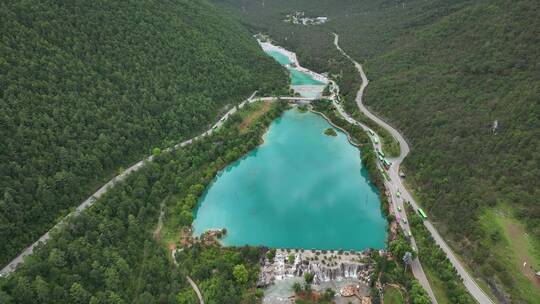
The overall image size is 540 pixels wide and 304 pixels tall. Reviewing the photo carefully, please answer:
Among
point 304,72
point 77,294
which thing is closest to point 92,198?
point 77,294

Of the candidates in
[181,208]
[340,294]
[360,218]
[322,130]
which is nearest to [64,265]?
[181,208]

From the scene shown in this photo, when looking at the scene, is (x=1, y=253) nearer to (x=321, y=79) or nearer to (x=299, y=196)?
(x=299, y=196)

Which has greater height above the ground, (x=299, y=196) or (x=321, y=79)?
(x=321, y=79)

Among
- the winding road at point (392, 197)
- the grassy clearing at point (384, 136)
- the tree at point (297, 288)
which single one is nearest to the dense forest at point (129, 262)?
the winding road at point (392, 197)

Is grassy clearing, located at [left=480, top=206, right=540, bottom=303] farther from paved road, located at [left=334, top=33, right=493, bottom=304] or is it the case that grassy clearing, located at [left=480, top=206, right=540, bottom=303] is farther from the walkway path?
the walkway path

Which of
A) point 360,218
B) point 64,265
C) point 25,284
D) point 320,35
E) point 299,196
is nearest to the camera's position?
point 25,284

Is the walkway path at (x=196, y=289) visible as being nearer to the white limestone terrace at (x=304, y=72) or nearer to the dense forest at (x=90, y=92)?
the dense forest at (x=90, y=92)
